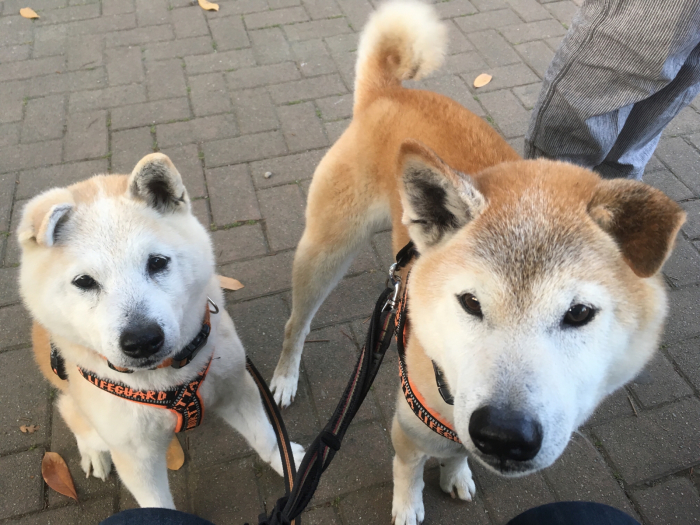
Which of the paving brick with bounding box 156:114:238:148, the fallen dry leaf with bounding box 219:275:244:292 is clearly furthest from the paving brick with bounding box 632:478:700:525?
the paving brick with bounding box 156:114:238:148

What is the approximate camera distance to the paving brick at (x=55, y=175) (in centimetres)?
346

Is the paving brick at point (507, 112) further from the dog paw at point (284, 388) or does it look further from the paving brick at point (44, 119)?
the paving brick at point (44, 119)

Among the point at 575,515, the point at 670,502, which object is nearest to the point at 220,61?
the point at 575,515

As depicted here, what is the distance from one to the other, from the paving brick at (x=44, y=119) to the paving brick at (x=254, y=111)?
1447 mm

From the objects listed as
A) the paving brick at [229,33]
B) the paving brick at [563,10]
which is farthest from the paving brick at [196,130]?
the paving brick at [563,10]

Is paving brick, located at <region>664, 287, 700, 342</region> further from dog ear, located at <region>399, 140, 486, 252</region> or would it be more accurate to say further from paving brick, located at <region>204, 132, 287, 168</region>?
paving brick, located at <region>204, 132, 287, 168</region>

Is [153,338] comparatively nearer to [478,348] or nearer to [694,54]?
[478,348]

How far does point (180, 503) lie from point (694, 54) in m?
3.14

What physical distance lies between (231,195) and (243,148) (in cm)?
53

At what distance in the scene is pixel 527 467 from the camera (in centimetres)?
117

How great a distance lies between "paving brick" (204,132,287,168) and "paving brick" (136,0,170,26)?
2.05 meters

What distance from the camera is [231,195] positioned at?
137 inches

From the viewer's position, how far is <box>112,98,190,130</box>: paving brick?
12.9 ft

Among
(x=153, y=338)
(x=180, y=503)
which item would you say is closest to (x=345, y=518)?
(x=180, y=503)
